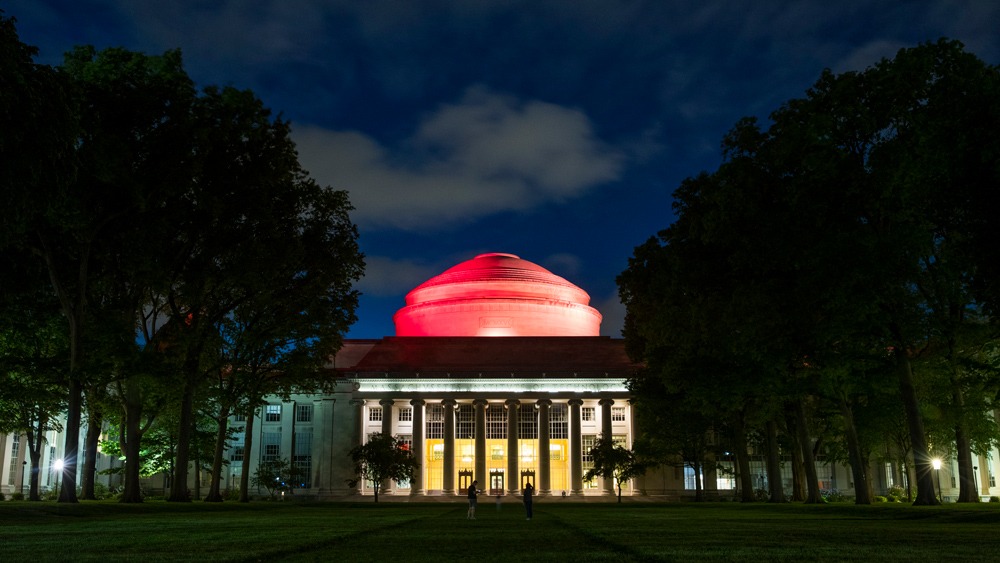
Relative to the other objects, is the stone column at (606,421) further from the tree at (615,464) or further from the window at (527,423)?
the tree at (615,464)

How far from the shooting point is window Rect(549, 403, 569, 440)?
256ft

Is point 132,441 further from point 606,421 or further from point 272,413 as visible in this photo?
point 606,421

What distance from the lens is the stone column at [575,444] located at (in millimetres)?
74875

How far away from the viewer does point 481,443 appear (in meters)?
76.0

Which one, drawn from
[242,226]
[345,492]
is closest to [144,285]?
[242,226]

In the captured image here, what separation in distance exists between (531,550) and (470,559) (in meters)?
1.93

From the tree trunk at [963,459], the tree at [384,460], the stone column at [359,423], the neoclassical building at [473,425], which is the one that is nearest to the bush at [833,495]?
the neoclassical building at [473,425]

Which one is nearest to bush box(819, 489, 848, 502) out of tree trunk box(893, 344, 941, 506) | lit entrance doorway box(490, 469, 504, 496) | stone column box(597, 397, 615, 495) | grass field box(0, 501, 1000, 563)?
stone column box(597, 397, 615, 495)

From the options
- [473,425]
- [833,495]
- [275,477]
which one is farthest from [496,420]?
[833,495]

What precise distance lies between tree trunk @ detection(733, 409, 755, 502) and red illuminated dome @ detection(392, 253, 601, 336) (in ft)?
145

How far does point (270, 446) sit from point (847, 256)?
64.8 m

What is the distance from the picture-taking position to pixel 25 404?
1612 inches

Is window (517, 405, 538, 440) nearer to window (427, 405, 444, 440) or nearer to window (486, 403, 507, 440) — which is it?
window (486, 403, 507, 440)

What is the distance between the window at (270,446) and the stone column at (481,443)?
2013 cm
